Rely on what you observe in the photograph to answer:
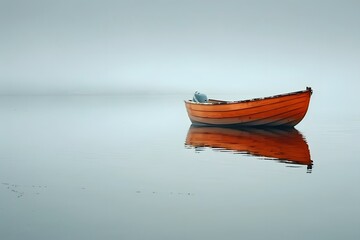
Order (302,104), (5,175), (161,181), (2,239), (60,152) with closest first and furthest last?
1. (2,239)
2. (161,181)
3. (5,175)
4. (60,152)
5. (302,104)

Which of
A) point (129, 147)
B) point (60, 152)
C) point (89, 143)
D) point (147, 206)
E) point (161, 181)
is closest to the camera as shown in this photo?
point (147, 206)

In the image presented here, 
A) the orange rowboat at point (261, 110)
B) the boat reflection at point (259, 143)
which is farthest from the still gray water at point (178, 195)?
the orange rowboat at point (261, 110)

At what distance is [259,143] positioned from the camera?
78.1ft

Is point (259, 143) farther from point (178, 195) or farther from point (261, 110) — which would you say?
point (178, 195)

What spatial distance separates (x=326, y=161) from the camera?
18.1 meters

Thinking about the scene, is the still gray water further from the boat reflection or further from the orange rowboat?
the orange rowboat

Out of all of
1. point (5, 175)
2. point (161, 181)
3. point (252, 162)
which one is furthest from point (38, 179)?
point (252, 162)

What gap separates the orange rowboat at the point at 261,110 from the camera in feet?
94.3

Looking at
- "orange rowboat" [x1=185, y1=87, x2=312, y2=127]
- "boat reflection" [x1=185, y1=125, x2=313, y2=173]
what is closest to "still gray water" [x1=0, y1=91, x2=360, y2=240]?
"boat reflection" [x1=185, y1=125, x2=313, y2=173]

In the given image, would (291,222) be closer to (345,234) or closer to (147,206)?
(345,234)

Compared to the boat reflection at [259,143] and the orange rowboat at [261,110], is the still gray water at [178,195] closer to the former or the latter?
the boat reflection at [259,143]

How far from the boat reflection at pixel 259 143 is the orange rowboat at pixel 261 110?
0.60 metres

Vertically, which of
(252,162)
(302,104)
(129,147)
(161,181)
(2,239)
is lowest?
(2,239)

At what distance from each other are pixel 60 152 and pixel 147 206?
1195cm
